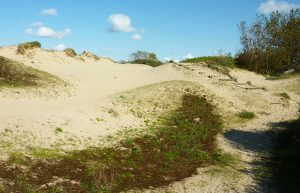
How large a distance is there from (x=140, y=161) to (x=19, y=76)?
17.3 m

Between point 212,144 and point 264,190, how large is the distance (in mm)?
7624

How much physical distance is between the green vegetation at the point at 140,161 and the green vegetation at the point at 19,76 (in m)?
11.5

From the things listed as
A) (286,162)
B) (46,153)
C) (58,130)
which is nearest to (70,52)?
(58,130)

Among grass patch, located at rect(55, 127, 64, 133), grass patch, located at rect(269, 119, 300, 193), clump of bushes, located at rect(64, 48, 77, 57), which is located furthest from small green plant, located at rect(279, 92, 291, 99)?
clump of bushes, located at rect(64, 48, 77, 57)

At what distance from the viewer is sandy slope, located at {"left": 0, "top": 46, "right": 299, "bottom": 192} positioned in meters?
22.2

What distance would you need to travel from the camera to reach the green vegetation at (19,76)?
111 ft

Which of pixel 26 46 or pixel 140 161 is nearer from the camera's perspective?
pixel 140 161

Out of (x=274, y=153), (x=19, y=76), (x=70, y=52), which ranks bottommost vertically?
(x=274, y=153)

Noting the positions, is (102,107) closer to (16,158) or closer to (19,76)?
(19,76)

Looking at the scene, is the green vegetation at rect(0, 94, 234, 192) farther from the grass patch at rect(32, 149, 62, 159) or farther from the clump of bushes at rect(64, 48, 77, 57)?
the clump of bushes at rect(64, 48, 77, 57)

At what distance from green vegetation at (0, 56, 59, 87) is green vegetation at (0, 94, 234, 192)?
11463 millimetres

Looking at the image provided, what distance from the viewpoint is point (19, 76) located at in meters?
35.6

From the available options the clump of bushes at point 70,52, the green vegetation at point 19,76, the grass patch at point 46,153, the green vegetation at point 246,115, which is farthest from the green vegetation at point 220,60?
the grass patch at point 46,153

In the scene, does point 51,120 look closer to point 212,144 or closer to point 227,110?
point 212,144
